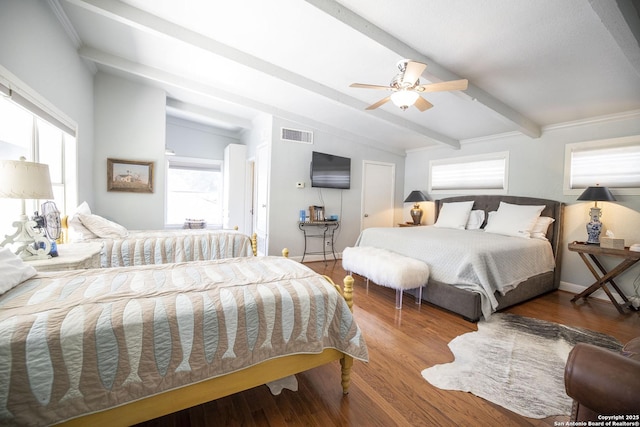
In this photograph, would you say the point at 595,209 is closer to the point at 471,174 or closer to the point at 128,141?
the point at 471,174

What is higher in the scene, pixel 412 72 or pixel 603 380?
pixel 412 72

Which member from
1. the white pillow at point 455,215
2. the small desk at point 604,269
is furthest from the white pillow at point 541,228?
the white pillow at point 455,215

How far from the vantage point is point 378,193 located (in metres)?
5.81

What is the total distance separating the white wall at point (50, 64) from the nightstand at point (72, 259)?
1.37m

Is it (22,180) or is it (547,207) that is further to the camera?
(547,207)

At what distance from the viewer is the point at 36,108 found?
226 cm

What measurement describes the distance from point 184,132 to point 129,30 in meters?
3.28

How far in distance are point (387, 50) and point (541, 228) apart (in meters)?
3.23

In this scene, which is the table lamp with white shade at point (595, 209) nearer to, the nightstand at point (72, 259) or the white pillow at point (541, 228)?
the white pillow at point (541, 228)

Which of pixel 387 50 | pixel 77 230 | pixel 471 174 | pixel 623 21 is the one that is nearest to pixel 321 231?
pixel 471 174

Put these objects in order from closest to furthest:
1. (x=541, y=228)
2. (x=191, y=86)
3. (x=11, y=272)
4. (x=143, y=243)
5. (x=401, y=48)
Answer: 1. (x=11, y=272)
2. (x=401, y=48)
3. (x=143, y=243)
4. (x=541, y=228)
5. (x=191, y=86)

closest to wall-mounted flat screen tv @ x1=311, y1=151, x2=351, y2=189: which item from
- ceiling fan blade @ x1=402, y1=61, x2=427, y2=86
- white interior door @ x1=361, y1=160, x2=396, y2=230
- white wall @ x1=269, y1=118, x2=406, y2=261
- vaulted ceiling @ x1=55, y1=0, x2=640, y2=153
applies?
white wall @ x1=269, y1=118, x2=406, y2=261

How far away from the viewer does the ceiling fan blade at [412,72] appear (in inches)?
83.8

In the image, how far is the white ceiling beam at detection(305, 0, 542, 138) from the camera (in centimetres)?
215
